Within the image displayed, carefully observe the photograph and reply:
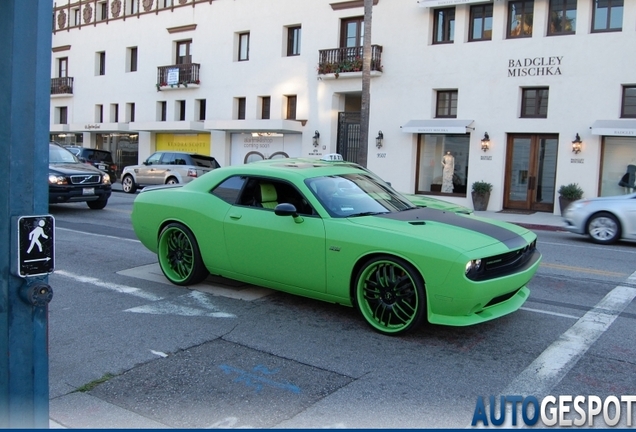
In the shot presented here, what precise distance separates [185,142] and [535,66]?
18.4 m

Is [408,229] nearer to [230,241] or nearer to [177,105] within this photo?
[230,241]

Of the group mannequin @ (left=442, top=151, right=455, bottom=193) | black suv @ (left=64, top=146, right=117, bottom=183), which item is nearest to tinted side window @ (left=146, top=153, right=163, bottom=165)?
black suv @ (left=64, top=146, right=117, bottom=183)

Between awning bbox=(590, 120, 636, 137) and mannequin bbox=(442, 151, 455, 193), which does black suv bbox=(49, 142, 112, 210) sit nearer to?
mannequin bbox=(442, 151, 455, 193)

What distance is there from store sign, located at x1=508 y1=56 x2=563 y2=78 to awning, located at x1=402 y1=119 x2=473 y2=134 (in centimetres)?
233

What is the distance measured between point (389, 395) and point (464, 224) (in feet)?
7.58

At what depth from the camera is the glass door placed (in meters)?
21.2

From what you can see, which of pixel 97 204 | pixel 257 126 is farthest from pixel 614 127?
pixel 97 204


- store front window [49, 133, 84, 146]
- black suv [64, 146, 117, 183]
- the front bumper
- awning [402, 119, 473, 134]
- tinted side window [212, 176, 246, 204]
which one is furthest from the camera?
store front window [49, 133, 84, 146]

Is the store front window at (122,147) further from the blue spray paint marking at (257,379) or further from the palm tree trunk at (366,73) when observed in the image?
the blue spray paint marking at (257,379)

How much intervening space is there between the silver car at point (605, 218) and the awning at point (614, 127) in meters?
6.70

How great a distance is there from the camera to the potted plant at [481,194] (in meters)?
21.7

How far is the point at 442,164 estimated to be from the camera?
23.6 metres

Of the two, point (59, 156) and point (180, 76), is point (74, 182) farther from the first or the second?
point (180, 76)

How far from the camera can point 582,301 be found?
23.6 feet
